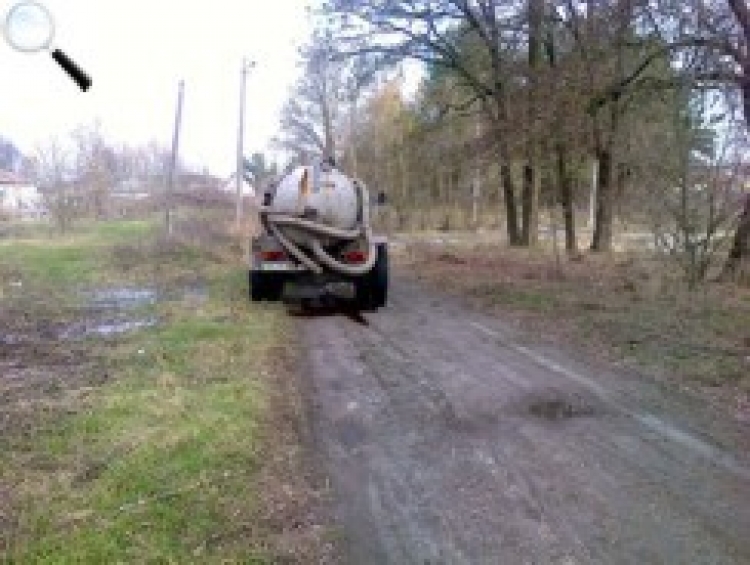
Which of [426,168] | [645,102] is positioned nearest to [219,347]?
[645,102]

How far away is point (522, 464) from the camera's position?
19.6ft

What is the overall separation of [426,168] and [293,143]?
129 feet

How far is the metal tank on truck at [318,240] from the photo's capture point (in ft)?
47.0

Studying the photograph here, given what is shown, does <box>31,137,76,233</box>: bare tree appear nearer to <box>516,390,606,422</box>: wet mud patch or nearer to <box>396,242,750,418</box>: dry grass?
<box>396,242,750,418</box>: dry grass

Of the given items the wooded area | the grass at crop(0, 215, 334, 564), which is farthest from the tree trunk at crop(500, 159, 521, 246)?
the grass at crop(0, 215, 334, 564)

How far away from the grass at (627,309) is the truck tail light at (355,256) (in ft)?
7.21

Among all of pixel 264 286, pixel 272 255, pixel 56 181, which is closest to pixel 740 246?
pixel 272 255

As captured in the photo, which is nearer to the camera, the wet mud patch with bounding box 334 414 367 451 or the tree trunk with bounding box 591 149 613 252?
the wet mud patch with bounding box 334 414 367 451

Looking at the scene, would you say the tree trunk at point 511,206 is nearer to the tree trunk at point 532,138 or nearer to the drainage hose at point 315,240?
the tree trunk at point 532,138

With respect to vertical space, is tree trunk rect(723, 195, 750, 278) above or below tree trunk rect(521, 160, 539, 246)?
below

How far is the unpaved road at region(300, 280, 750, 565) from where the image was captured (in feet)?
15.4

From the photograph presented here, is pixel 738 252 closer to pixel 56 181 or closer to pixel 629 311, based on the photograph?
pixel 629 311

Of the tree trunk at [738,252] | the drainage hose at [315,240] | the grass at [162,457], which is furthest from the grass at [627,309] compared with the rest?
the grass at [162,457]

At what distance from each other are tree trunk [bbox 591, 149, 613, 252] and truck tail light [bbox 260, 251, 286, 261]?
12.2 meters
